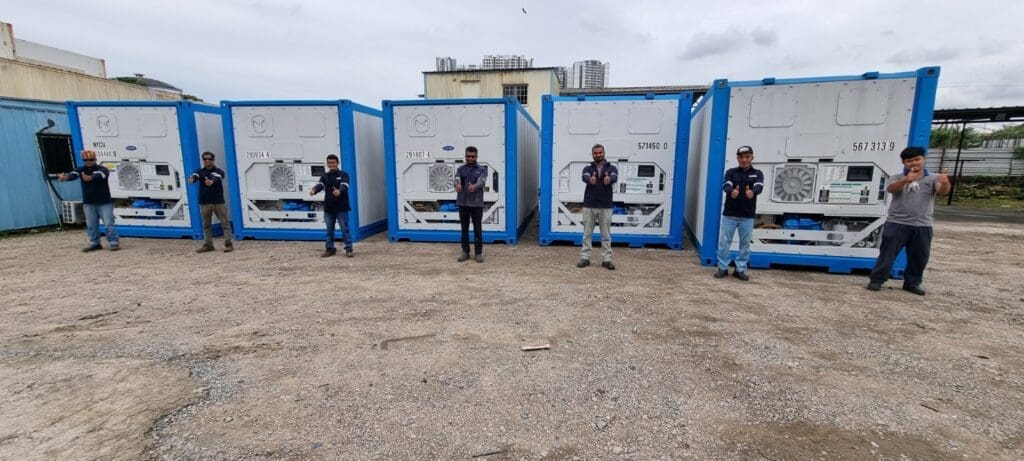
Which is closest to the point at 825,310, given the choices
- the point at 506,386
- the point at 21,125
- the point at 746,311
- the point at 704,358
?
the point at 746,311

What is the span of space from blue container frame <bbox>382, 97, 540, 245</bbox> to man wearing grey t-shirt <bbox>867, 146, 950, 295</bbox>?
219 inches

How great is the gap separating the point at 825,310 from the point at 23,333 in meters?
8.28

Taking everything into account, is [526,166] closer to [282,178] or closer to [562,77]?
[282,178]

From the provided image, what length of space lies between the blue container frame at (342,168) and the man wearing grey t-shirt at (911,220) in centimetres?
833

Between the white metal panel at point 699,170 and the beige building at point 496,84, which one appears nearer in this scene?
the white metal panel at point 699,170

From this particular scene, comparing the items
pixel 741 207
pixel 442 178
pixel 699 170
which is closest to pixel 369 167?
pixel 442 178

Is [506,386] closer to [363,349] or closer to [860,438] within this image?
[363,349]

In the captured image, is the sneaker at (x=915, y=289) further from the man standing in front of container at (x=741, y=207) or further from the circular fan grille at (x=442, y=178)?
the circular fan grille at (x=442, y=178)

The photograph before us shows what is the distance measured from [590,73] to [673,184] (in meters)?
27.4

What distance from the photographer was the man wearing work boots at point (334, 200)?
7.43 metres

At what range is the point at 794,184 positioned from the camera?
6367 millimetres

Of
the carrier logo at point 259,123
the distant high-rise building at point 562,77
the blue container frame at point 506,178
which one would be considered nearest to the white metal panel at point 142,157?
the carrier logo at point 259,123

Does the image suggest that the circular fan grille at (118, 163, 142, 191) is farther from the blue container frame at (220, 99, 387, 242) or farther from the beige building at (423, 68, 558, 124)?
the beige building at (423, 68, 558, 124)

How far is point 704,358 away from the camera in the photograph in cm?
366
